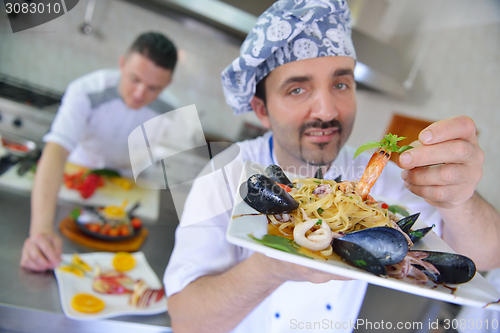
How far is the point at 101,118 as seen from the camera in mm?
1825

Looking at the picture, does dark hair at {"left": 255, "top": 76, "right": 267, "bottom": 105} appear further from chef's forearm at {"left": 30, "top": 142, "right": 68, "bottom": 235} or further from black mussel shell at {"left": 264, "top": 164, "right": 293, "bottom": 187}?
chef's forearm at {"left": 30, "top": 142, "right": 68, "bottom": 235}

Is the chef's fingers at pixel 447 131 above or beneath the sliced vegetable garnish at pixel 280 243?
above

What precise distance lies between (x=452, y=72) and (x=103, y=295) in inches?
73.2

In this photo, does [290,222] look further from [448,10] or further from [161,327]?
[448,10]

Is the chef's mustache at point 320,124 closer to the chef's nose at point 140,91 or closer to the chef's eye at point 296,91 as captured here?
the chef's eye at point 296,91

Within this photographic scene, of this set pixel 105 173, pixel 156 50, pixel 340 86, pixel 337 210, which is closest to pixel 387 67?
pixel 340 86

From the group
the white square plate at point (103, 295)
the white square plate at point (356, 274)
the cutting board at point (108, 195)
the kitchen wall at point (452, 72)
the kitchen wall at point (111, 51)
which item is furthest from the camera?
the kitchen wall at point (111, 51)

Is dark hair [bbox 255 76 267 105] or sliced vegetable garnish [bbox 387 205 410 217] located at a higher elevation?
dark hair [bbox 255 76 267 105]

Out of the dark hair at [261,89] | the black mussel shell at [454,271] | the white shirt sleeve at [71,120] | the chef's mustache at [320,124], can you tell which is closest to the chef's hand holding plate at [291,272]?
the black mussel shell at [454,271]

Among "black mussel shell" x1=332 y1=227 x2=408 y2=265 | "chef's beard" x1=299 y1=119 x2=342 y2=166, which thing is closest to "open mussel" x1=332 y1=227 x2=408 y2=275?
"black mussel shell" x1=332 y1=227 x2=408 y2=265

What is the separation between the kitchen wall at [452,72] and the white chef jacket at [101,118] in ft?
5.04

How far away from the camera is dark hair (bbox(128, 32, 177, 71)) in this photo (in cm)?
155

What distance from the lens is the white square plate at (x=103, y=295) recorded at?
0.82m

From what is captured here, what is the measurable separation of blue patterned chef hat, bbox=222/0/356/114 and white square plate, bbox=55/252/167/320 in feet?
2.71
